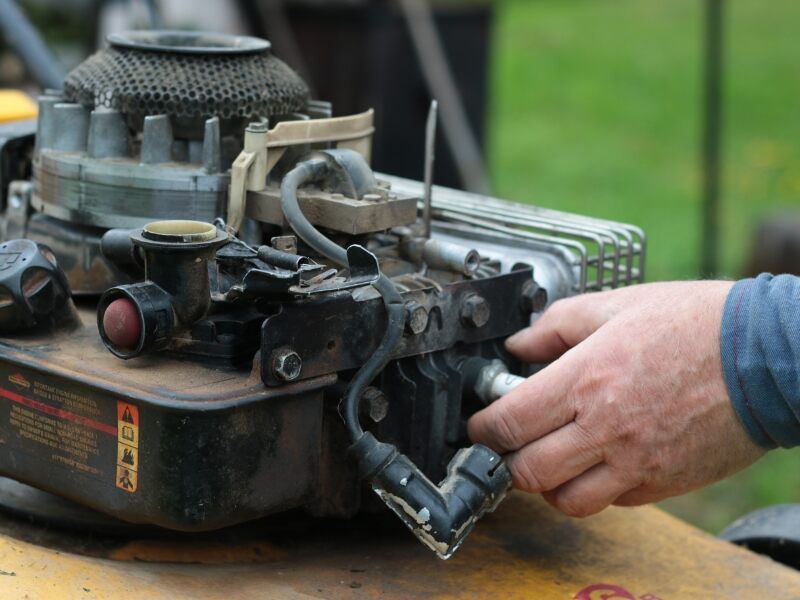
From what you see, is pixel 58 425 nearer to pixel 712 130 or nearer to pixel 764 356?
pixel 764 356

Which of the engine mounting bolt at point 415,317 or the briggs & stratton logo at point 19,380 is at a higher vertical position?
the engine mounting bolt at point 415,317

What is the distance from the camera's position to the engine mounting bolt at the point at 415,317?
1392 mm

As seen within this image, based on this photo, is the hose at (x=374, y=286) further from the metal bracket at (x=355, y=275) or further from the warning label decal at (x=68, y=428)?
the warning label decal at (x=68, y=428)

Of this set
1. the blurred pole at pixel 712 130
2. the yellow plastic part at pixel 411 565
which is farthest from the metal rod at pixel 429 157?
the blurred pole at pixel 712 130

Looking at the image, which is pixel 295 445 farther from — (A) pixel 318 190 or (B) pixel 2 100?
(B) pixel 2 100

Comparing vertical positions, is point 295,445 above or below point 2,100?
below

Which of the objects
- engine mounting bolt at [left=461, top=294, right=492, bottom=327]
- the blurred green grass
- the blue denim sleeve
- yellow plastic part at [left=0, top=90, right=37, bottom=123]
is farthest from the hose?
the blurred green grass

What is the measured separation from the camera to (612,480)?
1443 millimetres

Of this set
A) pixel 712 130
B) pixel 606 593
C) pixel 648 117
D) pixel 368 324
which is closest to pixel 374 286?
pixel 368 324

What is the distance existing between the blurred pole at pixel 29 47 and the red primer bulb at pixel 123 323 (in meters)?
1.07

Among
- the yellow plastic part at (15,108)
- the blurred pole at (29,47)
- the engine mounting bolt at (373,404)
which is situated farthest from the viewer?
the blurred pole at (29,47)

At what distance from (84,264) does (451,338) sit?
46cm

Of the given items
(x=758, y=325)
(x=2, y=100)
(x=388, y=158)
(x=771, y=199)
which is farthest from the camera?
(x=771, y=199)

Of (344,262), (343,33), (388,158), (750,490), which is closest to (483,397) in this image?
(344,262)
